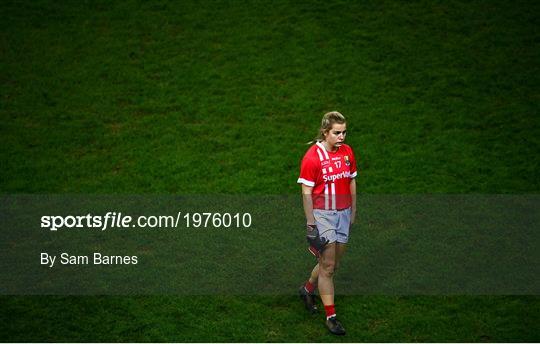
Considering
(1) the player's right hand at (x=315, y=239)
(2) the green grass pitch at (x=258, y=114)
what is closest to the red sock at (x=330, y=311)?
(2) the green grass pitch at (x=258, y=114)

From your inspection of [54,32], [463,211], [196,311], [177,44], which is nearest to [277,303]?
[196,311]

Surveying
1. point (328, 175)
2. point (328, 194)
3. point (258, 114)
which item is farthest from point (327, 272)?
point (258, 114)

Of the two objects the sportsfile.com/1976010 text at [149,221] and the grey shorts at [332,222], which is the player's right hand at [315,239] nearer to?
the grey shorts at [332,222]

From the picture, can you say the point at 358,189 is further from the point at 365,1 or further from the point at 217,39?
the point at 365,1

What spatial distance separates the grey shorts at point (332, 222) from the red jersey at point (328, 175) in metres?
0.05

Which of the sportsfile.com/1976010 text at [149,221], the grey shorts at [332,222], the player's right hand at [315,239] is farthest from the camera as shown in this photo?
the sportsfile.com/1976010 text at [149,221]

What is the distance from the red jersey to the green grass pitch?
4.60 feet

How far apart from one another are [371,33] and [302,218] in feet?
18.2

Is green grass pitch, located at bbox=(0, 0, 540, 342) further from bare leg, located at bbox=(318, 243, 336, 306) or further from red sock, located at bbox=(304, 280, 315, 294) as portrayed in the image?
bare leg, located at bbox=(318, 243, 336, 306)

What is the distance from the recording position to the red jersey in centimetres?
604

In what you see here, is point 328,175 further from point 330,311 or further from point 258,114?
point 258,114

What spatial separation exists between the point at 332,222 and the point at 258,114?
5.10m

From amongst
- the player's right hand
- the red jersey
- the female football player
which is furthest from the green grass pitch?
the red jersey

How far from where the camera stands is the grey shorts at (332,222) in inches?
242
